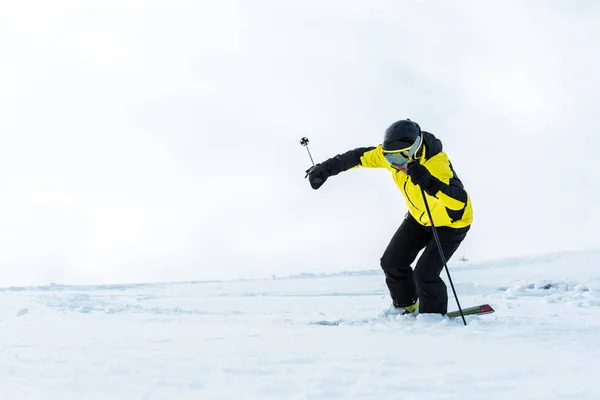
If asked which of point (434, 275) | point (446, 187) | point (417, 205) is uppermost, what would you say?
point (446, 187)

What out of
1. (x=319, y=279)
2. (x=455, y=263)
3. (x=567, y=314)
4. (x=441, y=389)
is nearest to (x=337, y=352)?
(x=441, y=389)

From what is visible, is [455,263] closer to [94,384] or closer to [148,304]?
[148,304]

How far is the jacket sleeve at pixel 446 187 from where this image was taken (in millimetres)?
4379

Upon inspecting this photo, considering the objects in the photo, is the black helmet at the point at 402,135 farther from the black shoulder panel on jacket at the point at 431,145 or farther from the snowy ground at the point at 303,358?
the snowy ground at the point at 303,358

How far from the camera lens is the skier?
447 centimetres

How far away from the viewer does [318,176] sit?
5.27m

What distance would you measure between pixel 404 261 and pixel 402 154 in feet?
3.75

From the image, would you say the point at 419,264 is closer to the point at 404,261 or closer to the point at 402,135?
the point at 404,261

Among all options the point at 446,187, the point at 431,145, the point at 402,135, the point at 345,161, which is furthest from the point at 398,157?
the point at 345,161

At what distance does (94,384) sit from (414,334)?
2.08 m

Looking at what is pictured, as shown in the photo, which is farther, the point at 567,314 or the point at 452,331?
the point at 567,314

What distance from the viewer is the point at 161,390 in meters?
2.10

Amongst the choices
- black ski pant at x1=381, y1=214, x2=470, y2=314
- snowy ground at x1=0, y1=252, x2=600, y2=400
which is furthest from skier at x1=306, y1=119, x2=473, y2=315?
snowy ground at x1=0, y1=252, x2=600, y2=400

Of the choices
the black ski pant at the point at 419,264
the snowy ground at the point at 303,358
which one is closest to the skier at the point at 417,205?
the black ski pant at the point at 419,264
